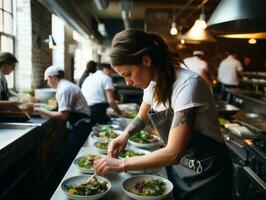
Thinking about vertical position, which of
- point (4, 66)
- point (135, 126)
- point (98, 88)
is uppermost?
point (4, 66)

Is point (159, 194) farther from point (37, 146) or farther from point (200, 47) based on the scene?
point (200, 47)

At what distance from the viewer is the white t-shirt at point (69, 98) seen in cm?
382

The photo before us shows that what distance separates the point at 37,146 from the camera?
3533mm

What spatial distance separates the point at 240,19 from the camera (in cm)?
245

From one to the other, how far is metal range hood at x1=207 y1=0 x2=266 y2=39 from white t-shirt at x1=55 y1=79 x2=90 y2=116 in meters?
1.81

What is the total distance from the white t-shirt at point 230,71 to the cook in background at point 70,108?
233 inches

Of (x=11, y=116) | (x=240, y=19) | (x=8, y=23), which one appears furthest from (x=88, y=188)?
(x=8, y=23)

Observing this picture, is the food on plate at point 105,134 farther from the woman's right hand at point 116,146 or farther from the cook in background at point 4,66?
the cook in background at point 4,66

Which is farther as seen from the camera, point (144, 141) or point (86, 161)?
point (144, 141)

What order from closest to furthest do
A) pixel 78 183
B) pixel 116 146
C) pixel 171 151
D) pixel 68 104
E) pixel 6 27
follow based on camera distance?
pixel 171 151
pixel 78 183
pixel 116 146
pixel 68 104
pixel 6 27

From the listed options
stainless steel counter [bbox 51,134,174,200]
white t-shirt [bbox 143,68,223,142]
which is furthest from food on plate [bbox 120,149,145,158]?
white t-shirt [bbox 143,68,223,142]

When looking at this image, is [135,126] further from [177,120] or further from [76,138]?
[76,138]

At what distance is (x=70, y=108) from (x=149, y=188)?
2.42 m

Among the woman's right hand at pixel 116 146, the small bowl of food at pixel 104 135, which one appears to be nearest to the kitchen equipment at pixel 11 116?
the small bowl of food at pixel 104 135
